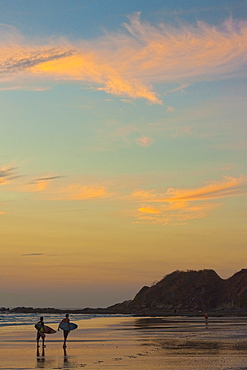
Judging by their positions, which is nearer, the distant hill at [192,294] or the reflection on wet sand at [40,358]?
the reflection on wet sand at [40,358]

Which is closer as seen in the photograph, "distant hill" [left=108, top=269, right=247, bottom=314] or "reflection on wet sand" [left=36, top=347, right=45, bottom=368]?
"reflection on wet sand" [left=36, top=347, right=45, bottom=368]

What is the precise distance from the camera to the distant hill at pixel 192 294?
153 metres

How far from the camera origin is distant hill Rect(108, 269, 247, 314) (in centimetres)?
15264

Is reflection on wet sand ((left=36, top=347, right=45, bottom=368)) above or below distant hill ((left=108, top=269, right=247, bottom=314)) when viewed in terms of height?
below

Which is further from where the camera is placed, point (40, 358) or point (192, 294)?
point (192, 294)

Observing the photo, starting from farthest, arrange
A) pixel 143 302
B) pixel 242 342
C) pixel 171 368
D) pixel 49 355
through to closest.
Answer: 1. pixel 143 302
2. pixel 242 342
3. pixel 49 355
4. pixel 171 368

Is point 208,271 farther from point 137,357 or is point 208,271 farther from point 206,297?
point 137,357

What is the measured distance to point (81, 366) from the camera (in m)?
25.8

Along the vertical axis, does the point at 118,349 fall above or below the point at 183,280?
below

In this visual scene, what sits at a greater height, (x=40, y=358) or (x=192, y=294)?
(x=192, y=294)

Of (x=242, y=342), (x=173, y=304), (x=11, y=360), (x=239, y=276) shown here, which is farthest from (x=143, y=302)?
(x=11, y=360)

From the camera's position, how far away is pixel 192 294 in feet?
527

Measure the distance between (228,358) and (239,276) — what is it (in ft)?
450

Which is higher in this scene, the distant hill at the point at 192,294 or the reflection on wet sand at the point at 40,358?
the distant hill at the point at 192,294
